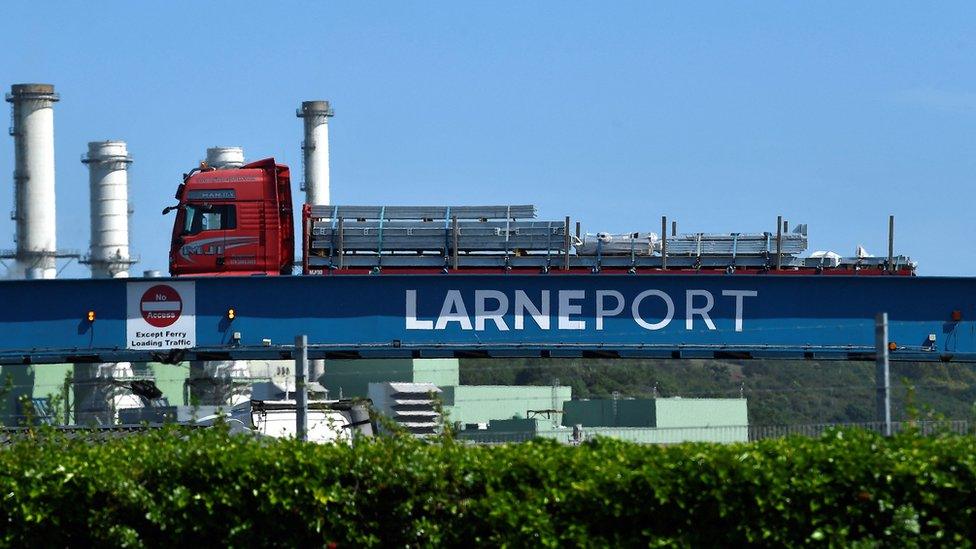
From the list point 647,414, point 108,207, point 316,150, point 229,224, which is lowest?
point 647,414

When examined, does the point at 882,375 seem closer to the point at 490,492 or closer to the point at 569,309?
the point at 490,492

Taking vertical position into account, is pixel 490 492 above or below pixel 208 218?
below

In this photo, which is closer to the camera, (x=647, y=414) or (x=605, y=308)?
(x=605, y=308)

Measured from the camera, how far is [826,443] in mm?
11594

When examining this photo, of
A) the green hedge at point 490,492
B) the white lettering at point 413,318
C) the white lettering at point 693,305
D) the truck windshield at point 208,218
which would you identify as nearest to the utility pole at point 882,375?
the green hedge at point 490,492

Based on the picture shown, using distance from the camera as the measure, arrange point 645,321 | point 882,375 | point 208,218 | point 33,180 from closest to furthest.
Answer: point 882,375, point 645,321, point 208,218, point 33,180

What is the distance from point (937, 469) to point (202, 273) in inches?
983

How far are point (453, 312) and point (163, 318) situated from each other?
20.8 feet

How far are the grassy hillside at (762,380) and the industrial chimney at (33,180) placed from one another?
18.3 meters

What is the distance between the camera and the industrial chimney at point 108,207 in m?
60.0

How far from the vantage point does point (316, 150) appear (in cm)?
6012

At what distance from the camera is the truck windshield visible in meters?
33.9

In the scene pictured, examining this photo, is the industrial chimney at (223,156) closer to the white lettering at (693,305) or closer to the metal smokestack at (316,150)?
the metal smokestack at (316,150)

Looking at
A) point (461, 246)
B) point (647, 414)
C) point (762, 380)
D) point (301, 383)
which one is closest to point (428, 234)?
point (461, 246)
